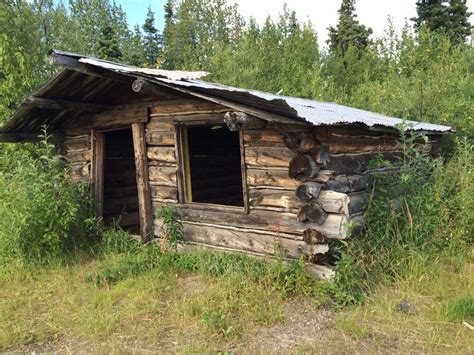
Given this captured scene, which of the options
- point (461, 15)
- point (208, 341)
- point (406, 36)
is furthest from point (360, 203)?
point (461, 15)

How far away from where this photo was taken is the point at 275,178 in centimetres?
466

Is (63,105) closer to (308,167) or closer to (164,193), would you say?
(164,193)

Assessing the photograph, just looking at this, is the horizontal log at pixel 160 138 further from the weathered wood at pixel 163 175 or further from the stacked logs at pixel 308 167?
the stacked logs at pixel 308 167

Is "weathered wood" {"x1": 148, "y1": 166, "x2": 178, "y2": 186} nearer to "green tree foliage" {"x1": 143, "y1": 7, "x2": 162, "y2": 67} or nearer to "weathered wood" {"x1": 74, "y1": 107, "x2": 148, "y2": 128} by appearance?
"weathered wood" {"x1": 74, "y1": 107, "x2": 148, "y2": 128}

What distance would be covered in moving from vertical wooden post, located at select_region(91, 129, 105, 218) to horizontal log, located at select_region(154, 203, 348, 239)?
1.91 m

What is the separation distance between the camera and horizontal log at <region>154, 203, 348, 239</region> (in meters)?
4.23

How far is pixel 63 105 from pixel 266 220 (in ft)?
12.5

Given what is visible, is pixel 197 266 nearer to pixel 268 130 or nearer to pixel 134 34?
pixel 268 130

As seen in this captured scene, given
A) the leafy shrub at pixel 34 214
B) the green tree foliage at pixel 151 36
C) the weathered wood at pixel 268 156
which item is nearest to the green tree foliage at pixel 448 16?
the weathered wood at pixel 268 156

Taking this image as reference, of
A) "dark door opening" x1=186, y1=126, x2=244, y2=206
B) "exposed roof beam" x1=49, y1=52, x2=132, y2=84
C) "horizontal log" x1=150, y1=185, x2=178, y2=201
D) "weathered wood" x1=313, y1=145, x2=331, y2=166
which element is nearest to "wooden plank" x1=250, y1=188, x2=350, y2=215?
"weathered wood" x1=313, y1=145, x2=331, y2=166

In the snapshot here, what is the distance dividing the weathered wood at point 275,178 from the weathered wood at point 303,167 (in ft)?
0.35

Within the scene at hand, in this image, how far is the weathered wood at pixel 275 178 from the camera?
4.36 meters

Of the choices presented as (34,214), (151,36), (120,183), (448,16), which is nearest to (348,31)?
(448,16)

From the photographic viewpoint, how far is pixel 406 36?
1340 cm
